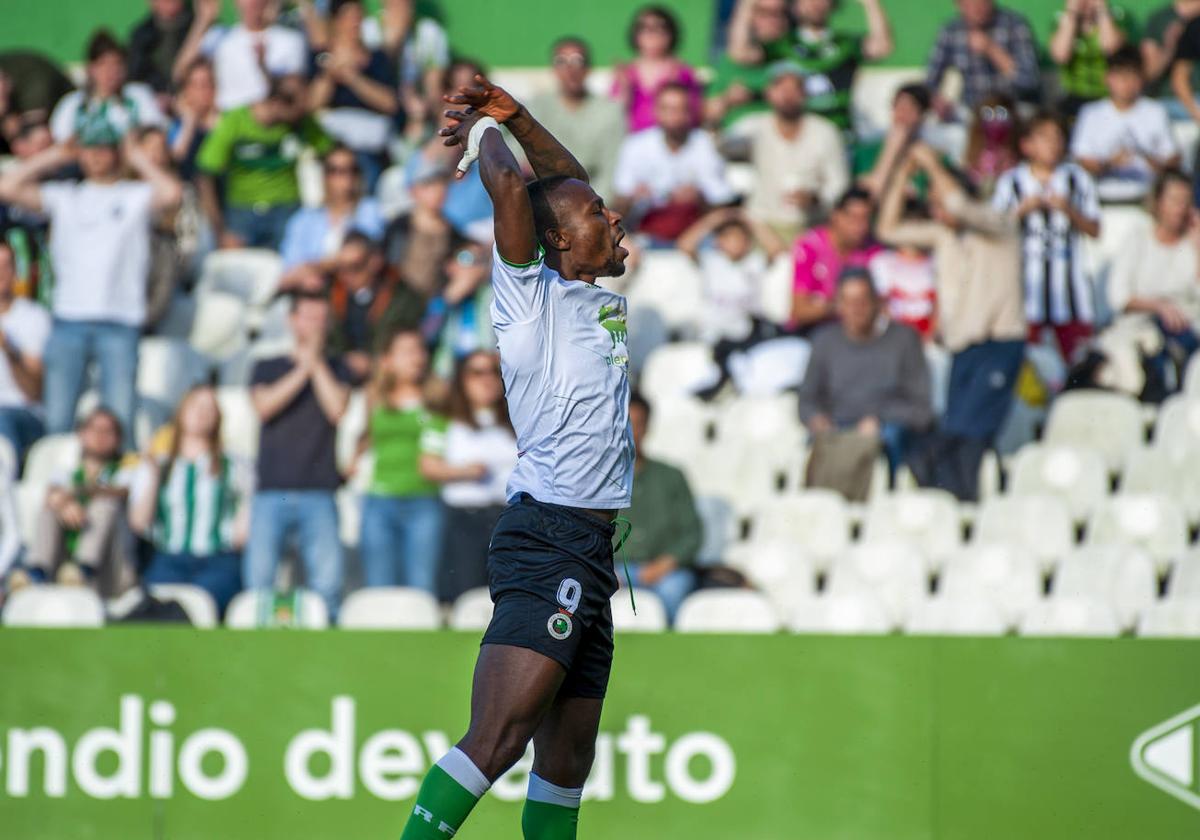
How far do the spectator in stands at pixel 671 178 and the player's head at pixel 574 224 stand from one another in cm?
536

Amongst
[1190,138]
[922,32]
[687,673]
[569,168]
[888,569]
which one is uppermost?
[922,32]

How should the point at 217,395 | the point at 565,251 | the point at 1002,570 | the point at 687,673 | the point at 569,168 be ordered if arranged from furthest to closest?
1. the point at 217,395
2. the point at 1002,570
3. the point at 687,673
4. the point at 569,168
5. the point at 565,251

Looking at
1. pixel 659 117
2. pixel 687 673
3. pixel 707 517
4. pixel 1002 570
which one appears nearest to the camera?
pixel 687 673

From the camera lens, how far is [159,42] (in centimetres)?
1024

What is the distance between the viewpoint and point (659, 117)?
9.72 meters

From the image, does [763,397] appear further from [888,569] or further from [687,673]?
[687,673]

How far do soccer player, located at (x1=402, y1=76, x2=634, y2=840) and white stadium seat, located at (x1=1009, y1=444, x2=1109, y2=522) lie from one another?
4442 mm

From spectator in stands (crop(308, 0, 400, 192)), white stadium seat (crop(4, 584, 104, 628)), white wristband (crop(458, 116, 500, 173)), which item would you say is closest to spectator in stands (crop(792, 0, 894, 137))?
spectator in stands (crop(308, 0, 400, 192))

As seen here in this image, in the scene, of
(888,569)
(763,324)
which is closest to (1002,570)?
(888,569)

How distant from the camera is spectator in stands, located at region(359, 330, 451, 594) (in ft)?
26.4

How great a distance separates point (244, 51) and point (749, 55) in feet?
10.4

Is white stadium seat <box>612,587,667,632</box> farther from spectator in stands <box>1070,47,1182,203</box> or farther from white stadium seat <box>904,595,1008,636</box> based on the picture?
spectator in stands <box>1070,47,1182,203</box>

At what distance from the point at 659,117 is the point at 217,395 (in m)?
3.10

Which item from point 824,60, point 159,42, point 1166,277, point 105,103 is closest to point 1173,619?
point 1166,277
